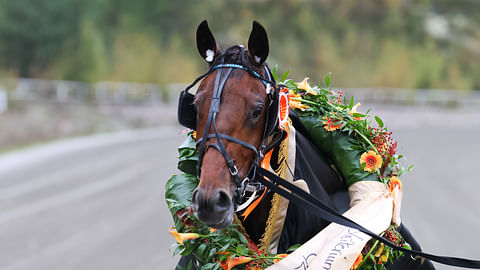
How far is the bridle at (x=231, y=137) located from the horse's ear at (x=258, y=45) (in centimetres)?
5

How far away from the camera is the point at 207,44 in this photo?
10.0 feet

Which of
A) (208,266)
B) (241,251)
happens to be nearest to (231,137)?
(241,251)

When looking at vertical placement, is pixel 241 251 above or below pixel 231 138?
below

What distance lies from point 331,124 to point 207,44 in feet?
3.91

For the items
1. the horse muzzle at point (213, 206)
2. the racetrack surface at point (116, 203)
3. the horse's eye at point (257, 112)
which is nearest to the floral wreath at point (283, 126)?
the horse's eye at point (257, 112)

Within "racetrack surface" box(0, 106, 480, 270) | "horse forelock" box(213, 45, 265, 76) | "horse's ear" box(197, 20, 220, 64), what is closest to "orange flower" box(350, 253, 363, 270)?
"horse forelock" box(213, 45, 265, 76)

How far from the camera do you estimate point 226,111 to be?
2.78m

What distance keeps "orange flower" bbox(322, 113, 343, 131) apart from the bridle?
2.83 feet

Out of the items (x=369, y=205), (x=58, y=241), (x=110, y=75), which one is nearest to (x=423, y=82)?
(x=110, y=75)

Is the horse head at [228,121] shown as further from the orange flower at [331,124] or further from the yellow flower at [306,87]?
the yellow flower at [306,87]

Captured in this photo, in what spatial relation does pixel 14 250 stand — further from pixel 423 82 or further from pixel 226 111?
pixel 423 82

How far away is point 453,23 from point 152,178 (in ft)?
120

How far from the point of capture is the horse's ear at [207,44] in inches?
119

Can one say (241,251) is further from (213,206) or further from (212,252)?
(213,206)
